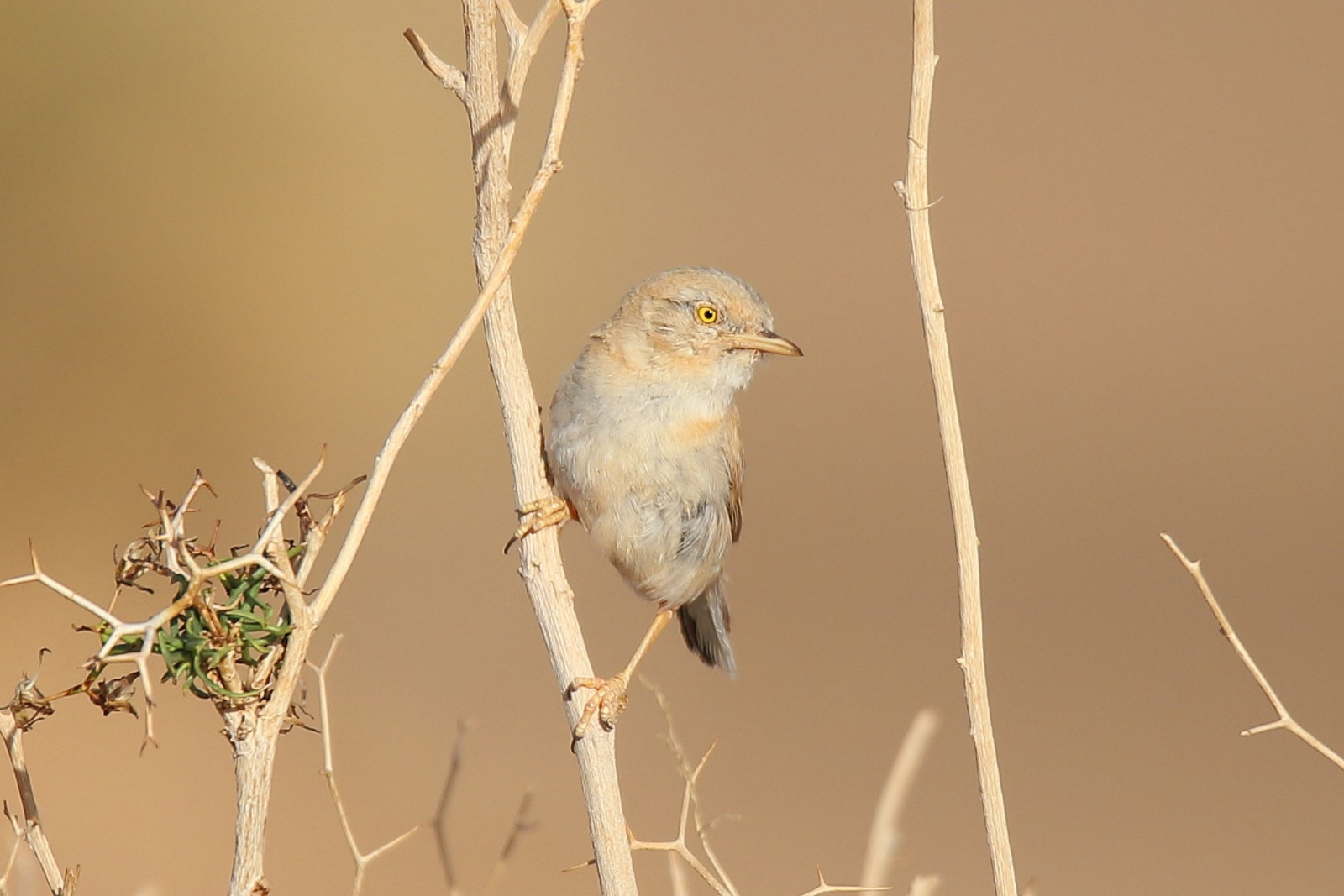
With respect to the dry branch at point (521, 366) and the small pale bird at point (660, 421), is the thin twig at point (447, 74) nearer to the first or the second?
the dry branch at point (521, 366)

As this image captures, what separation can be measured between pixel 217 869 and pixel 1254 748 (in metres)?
6.32

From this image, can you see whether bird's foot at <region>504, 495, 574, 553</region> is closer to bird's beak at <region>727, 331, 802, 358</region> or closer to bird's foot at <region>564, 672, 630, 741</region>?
bird's foot at <region>564, 672, 630, 741</region>

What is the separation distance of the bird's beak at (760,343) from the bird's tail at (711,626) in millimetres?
1103

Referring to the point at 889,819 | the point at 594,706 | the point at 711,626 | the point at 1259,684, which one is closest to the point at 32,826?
the point at 594,706

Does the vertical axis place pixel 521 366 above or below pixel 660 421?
below

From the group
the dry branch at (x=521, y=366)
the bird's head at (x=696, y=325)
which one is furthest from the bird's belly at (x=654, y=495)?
the dry branch at (x=521, y=366)

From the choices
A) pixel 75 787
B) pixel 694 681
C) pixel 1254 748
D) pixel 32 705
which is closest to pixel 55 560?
pixel 75 787

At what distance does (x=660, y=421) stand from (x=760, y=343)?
397 mm

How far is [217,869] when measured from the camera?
7363 millimetres

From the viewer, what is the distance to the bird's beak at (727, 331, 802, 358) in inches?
156

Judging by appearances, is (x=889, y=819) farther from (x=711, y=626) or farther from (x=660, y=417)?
(x=711, y=626)

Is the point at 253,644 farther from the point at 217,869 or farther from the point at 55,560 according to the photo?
the point at 55,560

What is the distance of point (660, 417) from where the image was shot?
12.7 feet

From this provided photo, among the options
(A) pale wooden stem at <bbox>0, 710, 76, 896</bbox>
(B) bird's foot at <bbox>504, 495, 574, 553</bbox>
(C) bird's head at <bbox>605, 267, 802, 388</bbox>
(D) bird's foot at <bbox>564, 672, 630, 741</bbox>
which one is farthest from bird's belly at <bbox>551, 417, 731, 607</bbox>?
(A) pale wooden stem at <bbox>0, 710, 76, 896</bbox>
